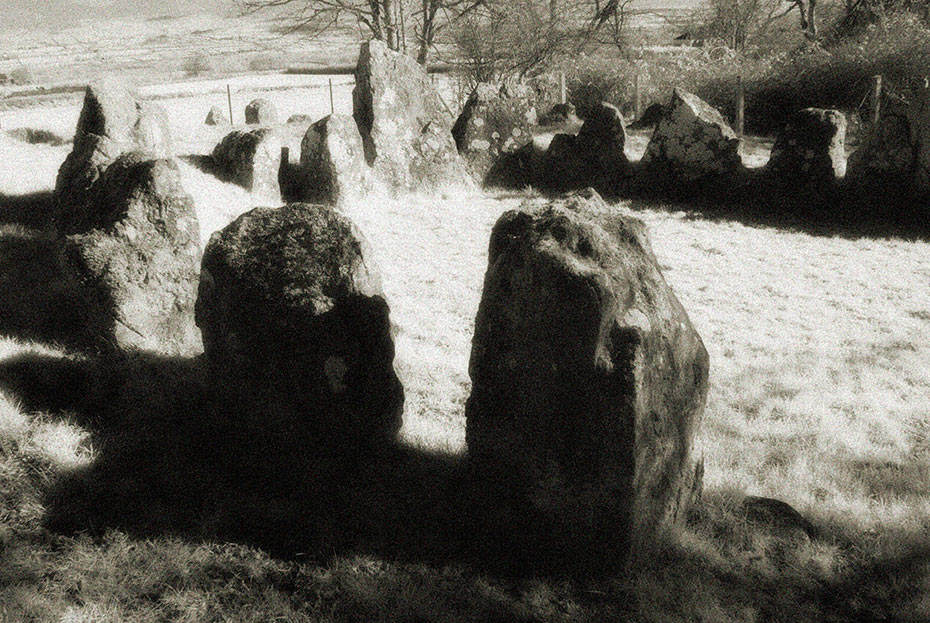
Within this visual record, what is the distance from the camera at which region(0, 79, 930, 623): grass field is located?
3.38 meters

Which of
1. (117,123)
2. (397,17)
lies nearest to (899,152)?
(117,123)

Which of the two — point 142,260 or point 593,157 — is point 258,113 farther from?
point 142,260

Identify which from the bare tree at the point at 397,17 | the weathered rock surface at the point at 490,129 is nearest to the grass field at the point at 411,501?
the weathered rock surface at the point at 490,129

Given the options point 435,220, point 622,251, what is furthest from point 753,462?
point 435,220

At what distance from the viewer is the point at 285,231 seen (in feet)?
14.1

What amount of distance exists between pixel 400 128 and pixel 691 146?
511 centimetres

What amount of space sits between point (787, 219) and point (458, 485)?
361 inches

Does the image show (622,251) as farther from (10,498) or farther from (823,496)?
(10,498)

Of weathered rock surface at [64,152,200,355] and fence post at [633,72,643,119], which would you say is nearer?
weathered rock surface at [64,152,200,355]

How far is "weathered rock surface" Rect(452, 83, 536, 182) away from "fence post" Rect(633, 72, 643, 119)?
23.5ft

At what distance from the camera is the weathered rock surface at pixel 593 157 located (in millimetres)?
13141

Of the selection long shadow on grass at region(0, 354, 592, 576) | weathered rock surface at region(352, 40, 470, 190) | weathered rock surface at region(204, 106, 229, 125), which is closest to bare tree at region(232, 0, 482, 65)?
weathered rock surface at region(204, 106, 229, 125)

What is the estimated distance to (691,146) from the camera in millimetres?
12516

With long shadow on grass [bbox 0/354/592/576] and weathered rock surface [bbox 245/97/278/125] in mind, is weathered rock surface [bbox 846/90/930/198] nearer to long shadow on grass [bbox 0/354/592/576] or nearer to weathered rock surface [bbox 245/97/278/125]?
long shadow on grass [bbox 0/354/592/576]
